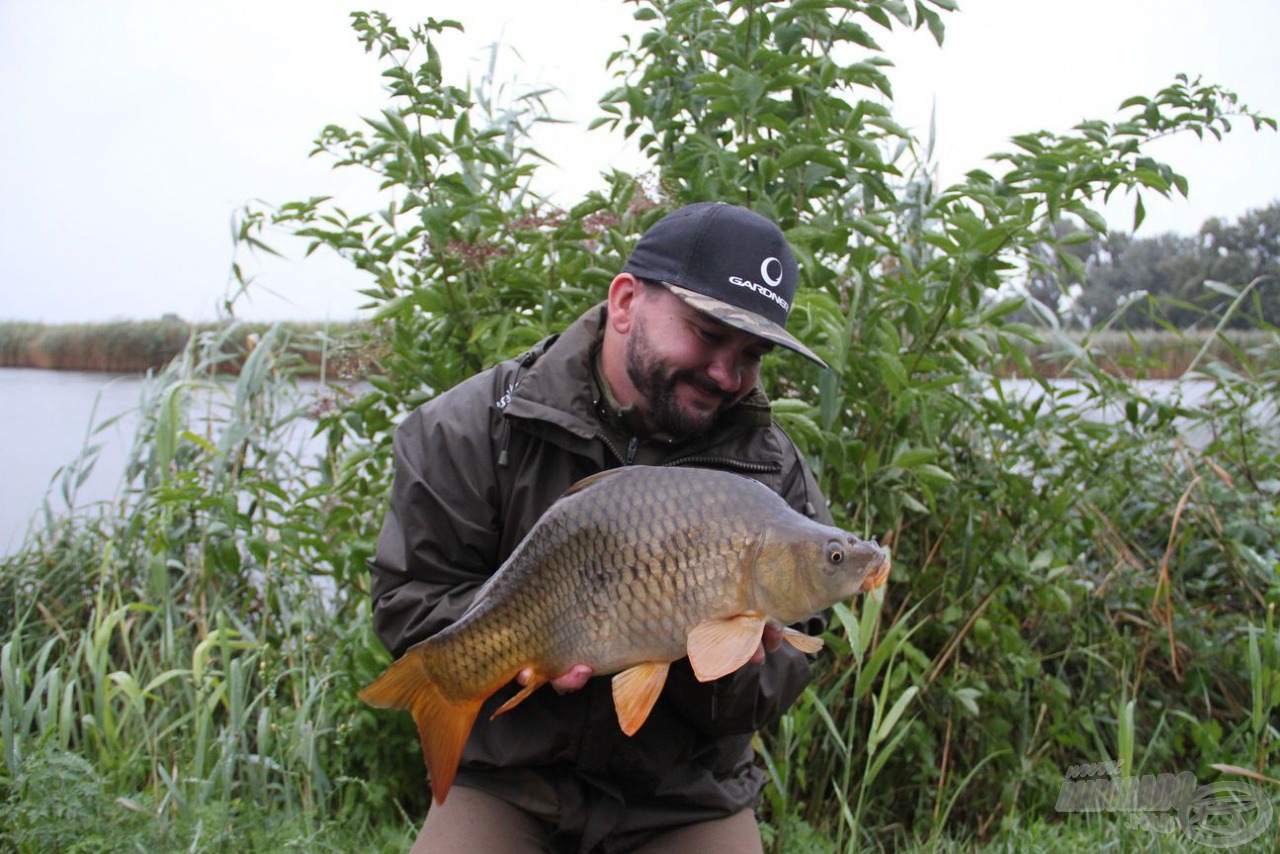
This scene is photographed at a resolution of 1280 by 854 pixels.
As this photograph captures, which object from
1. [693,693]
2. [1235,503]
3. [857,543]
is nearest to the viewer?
[857,543]

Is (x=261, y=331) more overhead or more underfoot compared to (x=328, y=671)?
more overhead

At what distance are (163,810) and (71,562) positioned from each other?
122 centimetres

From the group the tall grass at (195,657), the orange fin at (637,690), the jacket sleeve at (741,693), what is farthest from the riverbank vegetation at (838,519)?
the orange fin at (637,690)

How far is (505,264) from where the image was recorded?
215 cm

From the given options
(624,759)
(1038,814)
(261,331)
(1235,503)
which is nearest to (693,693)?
(624,759)

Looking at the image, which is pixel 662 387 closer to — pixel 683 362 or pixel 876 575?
pixel 683 362

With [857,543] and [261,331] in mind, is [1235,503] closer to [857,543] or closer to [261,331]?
[857,543]

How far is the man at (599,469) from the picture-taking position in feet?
4.80

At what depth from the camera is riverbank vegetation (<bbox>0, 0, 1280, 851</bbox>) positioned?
1998 mm

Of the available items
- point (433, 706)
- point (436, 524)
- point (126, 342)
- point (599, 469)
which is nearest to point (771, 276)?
point (599, 469)

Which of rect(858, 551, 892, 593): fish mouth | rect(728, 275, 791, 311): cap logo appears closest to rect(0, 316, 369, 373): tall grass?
rect(728, 275, 791, 311): cap logo

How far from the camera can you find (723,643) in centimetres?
117

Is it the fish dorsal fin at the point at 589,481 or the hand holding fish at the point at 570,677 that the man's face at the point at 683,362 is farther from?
the hand holding fish at the point at 570,677

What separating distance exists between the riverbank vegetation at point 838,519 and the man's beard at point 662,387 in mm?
480
